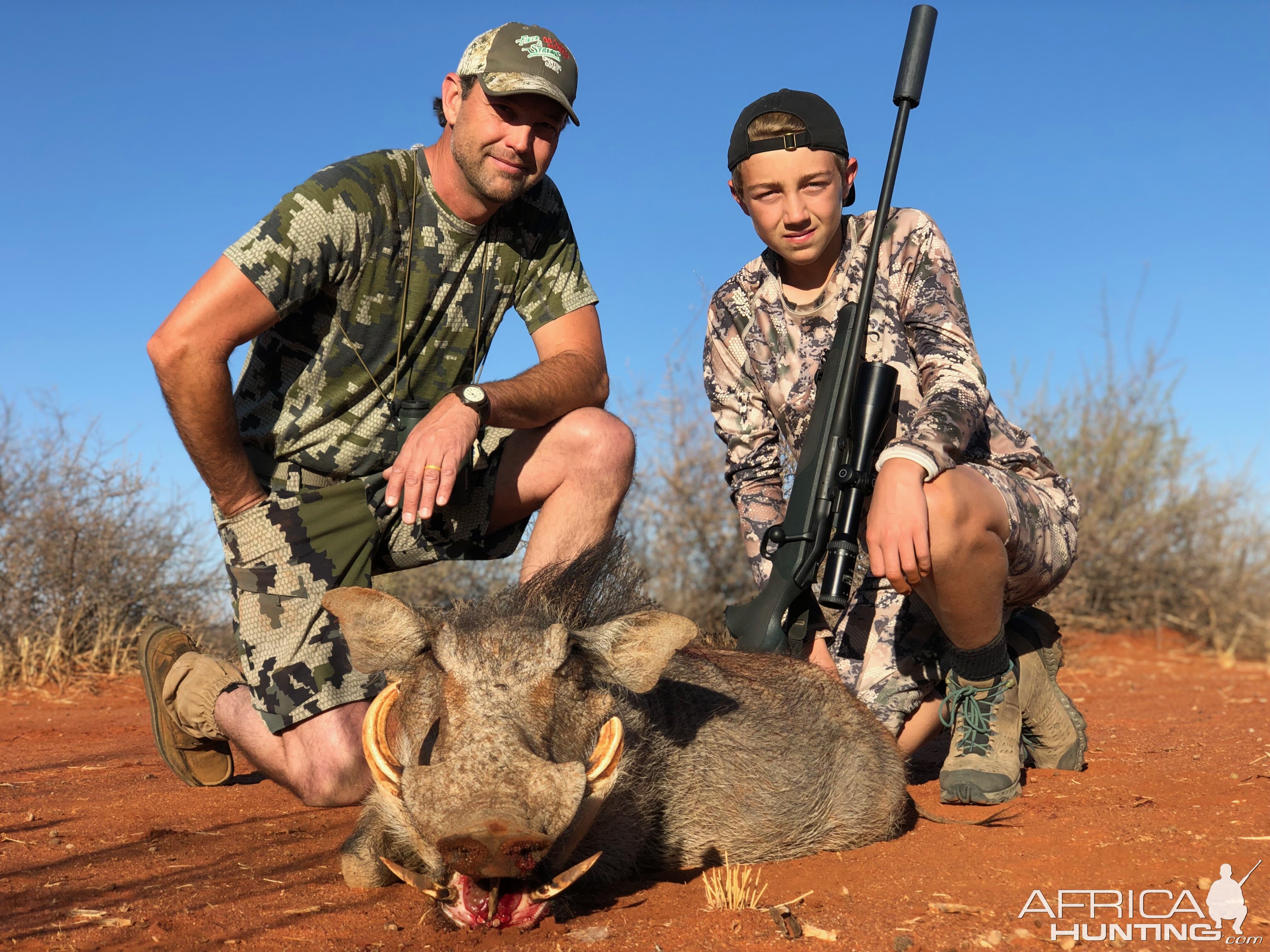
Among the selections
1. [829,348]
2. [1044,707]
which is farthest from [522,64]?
[1044,707]

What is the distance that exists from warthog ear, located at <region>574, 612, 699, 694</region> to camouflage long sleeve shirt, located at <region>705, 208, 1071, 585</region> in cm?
133

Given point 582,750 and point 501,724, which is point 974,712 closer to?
point 582,750

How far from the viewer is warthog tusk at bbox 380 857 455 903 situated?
241 cm

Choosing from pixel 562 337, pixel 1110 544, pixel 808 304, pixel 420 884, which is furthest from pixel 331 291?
pixel 1110 544

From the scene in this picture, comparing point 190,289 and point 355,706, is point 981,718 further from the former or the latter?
point 190,289

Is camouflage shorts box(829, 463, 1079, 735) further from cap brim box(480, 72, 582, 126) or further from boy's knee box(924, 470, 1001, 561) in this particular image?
cap brim box(480, 72, 582, 126)

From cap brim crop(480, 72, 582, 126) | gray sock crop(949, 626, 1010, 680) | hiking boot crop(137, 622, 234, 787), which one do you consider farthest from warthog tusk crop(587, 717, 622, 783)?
cap brim crop(480, 72, 582, 126)

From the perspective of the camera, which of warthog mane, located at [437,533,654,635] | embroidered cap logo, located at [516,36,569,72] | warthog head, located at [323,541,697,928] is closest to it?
warthog head, located at [323,541,697,928]

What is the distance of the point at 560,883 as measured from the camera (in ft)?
7.87

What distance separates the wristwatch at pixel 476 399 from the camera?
3.78 m

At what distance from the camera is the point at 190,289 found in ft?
12.5

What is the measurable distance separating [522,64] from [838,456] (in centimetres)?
194

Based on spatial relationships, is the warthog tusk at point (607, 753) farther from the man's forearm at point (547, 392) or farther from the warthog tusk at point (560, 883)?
the man's forearm at point (547, 392)

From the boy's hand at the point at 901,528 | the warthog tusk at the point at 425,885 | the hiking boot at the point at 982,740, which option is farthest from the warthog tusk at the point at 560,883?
the hiking boot at the point at 982,740
